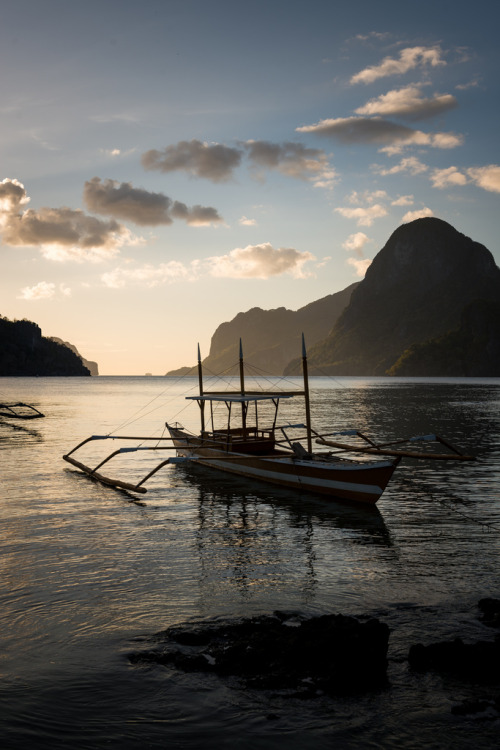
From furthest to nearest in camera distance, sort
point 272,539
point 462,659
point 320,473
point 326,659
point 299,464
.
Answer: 1. point 299,464
2. point 320,473
3. point 272,539
4. point 462,659
5. point 326,659

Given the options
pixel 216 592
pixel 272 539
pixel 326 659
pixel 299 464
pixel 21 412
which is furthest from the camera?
pixel 21 412

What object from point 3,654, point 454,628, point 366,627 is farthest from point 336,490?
point 3,654

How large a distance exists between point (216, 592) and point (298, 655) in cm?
419

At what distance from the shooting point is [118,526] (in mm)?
20109

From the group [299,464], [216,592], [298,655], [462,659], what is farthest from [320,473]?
[298,655]

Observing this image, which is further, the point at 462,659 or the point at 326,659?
the point at 462,659

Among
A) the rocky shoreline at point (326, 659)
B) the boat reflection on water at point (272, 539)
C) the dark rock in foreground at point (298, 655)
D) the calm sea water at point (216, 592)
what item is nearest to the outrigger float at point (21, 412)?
the calm sea water at point (216, 592)

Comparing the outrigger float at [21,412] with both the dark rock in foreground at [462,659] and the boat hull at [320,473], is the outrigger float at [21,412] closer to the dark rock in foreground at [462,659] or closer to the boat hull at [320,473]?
the boat hull at [320,473]

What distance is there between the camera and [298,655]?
940 centimetres

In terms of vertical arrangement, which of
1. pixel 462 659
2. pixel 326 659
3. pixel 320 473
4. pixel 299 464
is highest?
pixel 299 464

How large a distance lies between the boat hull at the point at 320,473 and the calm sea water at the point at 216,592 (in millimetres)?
771

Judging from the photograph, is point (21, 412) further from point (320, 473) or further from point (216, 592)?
point (216, 592)

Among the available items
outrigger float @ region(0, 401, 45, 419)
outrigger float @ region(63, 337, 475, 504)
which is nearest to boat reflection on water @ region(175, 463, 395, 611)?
outrigger float @ region(63, 337, 475, 504)

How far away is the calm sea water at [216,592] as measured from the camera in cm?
808
